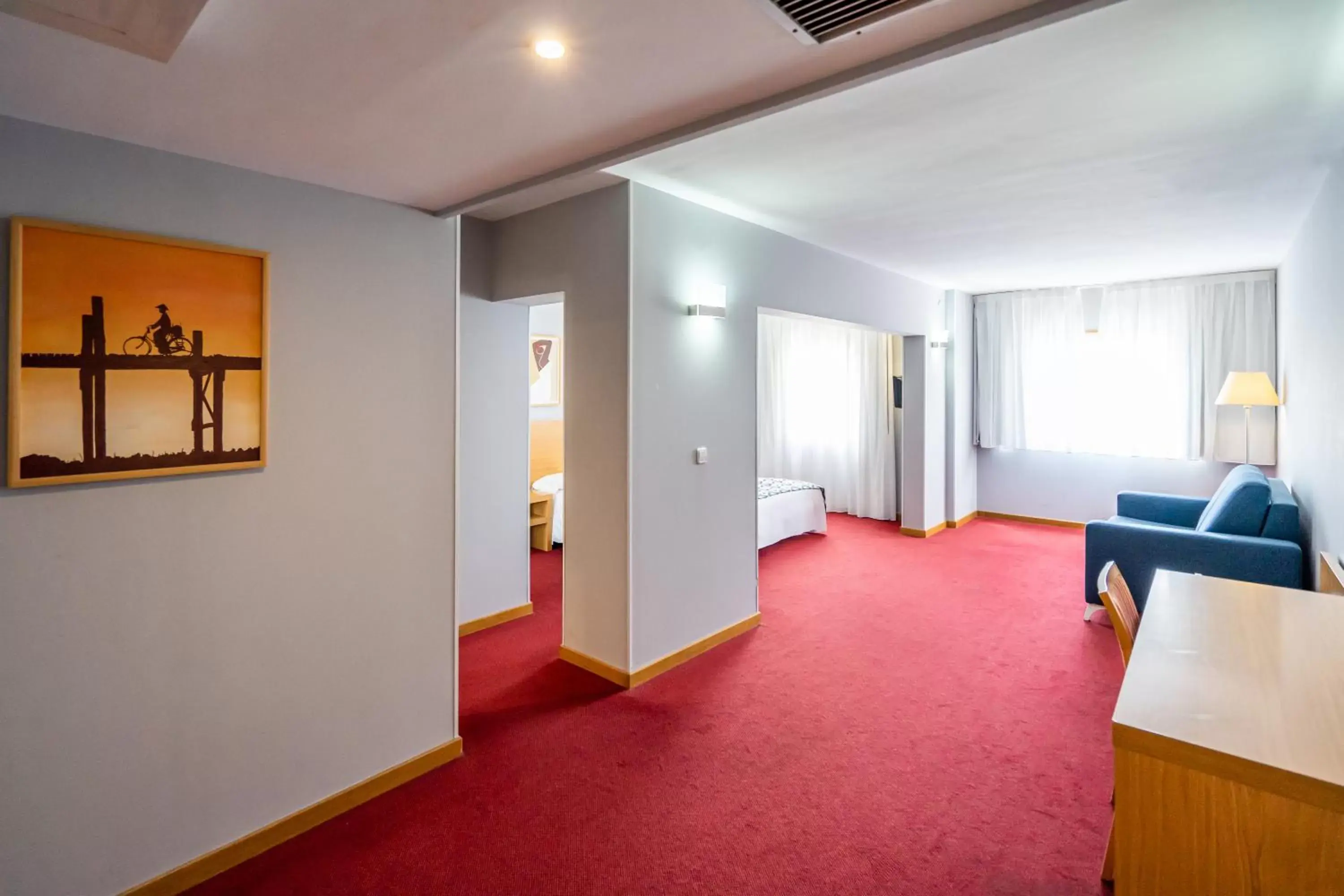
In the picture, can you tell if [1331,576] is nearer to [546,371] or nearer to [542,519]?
[542,519]

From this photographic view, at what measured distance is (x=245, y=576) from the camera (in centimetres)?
217

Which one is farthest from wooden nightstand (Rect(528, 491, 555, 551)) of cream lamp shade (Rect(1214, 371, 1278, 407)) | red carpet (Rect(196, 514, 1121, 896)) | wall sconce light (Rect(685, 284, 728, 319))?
cream lamp shade (Rect(1214, 371, 1278, 407))

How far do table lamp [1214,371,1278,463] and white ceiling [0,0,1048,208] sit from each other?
5.33m

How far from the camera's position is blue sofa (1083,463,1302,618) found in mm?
3463

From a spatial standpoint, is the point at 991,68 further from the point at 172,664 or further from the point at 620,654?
the point at 172,664

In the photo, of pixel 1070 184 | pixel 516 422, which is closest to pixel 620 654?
pixel 516 422

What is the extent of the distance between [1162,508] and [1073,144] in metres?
3.43

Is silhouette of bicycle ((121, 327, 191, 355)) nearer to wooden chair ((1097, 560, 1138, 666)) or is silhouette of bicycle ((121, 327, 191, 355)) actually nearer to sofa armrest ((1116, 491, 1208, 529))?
wooden chair ((1097, 560, 1138, 666))

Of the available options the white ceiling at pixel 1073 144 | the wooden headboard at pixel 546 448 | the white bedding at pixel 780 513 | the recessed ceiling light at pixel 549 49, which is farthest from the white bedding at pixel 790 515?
the recessed ceiling light at pixel 549 49

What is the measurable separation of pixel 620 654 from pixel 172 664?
1.85 metres

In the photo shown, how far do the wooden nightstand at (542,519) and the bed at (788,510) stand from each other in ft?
5.89

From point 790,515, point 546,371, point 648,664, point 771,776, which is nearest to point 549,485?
point 546,371

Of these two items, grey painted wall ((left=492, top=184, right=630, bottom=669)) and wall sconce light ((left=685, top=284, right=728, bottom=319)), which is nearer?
grey painted wall ((left=492, top=184, right=630, bottom=669))

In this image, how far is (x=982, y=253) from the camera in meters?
5.06
